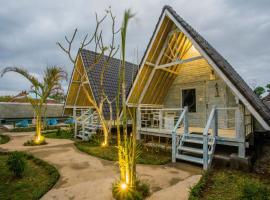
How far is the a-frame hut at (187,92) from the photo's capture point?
572 centimetres

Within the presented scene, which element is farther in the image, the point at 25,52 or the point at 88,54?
the point at 25,52

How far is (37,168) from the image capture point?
18.1ft

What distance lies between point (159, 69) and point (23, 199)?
7019 mm

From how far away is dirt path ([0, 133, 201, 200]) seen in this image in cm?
349

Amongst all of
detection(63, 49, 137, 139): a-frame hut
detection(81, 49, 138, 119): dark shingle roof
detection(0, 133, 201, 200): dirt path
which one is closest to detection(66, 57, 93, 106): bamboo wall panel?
detection(63, 49, 137, 139): a-frame hut

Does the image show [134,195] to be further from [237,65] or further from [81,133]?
[237,65]

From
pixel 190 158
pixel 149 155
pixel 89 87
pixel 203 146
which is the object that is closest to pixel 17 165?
pixel 149 155

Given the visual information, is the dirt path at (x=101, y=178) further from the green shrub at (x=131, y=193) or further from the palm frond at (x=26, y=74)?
the palm frond at (x=26, y=74)

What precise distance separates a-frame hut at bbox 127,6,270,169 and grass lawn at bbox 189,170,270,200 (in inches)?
23.7

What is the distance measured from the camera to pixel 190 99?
30.7 ft

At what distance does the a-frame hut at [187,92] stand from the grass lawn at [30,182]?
3835mm

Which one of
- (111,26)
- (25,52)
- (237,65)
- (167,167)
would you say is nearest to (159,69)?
(111,26)

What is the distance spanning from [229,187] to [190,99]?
5.89m

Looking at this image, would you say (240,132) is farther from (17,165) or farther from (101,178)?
(17,165)
